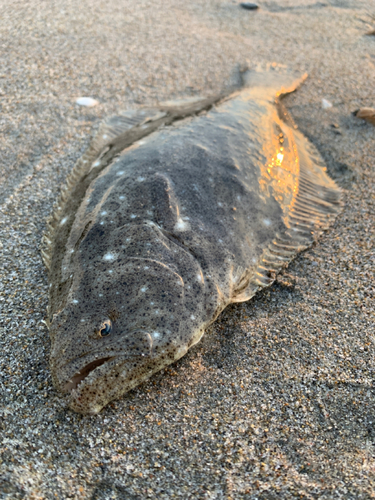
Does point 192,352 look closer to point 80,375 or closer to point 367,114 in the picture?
point 80,375

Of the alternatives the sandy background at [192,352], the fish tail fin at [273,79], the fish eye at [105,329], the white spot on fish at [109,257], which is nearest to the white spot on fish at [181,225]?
the white spot on fish at [109,257]

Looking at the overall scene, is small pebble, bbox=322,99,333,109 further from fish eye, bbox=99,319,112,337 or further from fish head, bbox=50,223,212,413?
fish eye, bbox=99,319,112,337

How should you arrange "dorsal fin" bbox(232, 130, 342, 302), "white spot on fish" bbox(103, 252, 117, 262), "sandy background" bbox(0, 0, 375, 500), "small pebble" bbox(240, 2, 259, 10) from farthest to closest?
"small pebble" bbox(240, 2, 259, 10) → "dorsal fin" bbox(232, 130, 342, 302) → "white spot on fish" bbox(103, 252, 117, 262) → "sandy background" bbox(0, 0, 375, 500)

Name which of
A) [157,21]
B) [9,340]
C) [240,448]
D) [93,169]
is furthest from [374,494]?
[157,21]

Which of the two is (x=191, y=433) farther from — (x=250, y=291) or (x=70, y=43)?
(x=70, y=43)

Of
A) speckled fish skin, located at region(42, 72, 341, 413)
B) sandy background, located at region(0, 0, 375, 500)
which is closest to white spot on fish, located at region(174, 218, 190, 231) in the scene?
speckled fish skin, located at region(42, 72, 341, 413)

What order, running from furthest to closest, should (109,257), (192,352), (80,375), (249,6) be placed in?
(249,6)
(192,352)
(109,257)
(80,375)

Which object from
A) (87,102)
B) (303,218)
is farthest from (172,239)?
(87,102)
